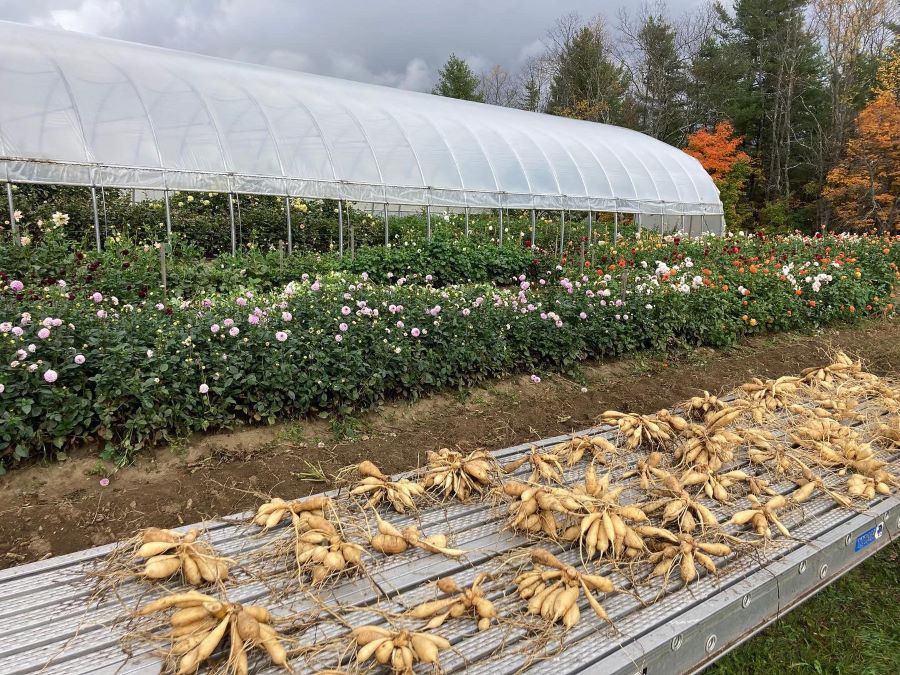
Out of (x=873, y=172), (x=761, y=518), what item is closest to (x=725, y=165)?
(x=873, y=172)

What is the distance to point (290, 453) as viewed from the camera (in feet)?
11.9

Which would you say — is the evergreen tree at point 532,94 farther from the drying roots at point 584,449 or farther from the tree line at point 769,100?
the drying roots at point 584,449

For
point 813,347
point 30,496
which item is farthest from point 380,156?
point 30,496

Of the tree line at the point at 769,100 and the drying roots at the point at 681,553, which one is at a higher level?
the tree line at the point at 769,100

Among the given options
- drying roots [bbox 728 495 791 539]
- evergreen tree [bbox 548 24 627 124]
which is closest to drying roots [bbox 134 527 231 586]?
drying roots [bbox 728 495 791 539]

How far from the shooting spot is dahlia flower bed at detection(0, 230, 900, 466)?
3.31 m

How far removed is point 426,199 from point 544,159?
3470 millimetres

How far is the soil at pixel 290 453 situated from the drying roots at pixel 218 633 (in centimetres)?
92

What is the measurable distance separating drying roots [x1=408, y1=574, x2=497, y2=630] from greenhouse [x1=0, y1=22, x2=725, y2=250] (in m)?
7.09

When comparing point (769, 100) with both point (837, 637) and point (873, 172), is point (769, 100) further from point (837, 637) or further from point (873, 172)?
point (837, 637)

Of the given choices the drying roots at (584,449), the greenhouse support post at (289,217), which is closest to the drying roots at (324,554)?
the drying roots at (584,449)

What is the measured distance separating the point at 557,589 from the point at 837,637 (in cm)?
190

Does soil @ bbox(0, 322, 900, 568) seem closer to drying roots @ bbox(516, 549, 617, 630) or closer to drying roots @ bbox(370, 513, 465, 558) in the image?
drying roots @ bbox(370, 513, 465, 558)

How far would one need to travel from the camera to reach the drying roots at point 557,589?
142 centimetres
